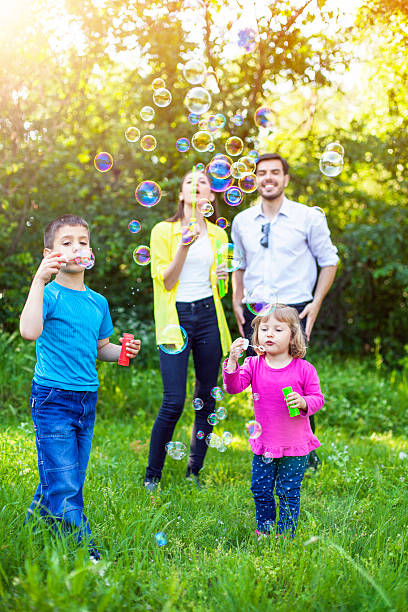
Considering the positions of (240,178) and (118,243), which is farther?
(118,243)

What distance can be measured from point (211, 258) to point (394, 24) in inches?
152

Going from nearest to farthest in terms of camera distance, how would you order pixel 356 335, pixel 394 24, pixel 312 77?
pixel 394 24 → pixel 312 77 → pixel 356 335

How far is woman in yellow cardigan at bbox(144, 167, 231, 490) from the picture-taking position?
3480mm

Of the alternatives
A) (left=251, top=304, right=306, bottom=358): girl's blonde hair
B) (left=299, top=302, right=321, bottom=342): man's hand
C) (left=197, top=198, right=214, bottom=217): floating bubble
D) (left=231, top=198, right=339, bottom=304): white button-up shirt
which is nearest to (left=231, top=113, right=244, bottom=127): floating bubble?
(left=231, top=198, right=339, bottom=304): white button-up shirt

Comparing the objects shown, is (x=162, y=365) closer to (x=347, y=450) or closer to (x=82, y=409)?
(x=82, y=409)

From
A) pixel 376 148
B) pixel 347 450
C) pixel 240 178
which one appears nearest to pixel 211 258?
pixel 240 178

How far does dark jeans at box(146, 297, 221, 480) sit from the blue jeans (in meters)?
0.76

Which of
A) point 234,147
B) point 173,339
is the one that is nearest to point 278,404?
point 173,339

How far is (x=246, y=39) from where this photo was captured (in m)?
4.10

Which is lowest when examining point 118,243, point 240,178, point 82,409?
point 82,409

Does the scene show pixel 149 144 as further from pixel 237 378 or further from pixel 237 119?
pixel 237 378

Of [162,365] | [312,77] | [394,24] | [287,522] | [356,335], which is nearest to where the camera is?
[287,522]

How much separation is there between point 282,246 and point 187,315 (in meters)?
0.77

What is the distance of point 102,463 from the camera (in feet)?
12.3
